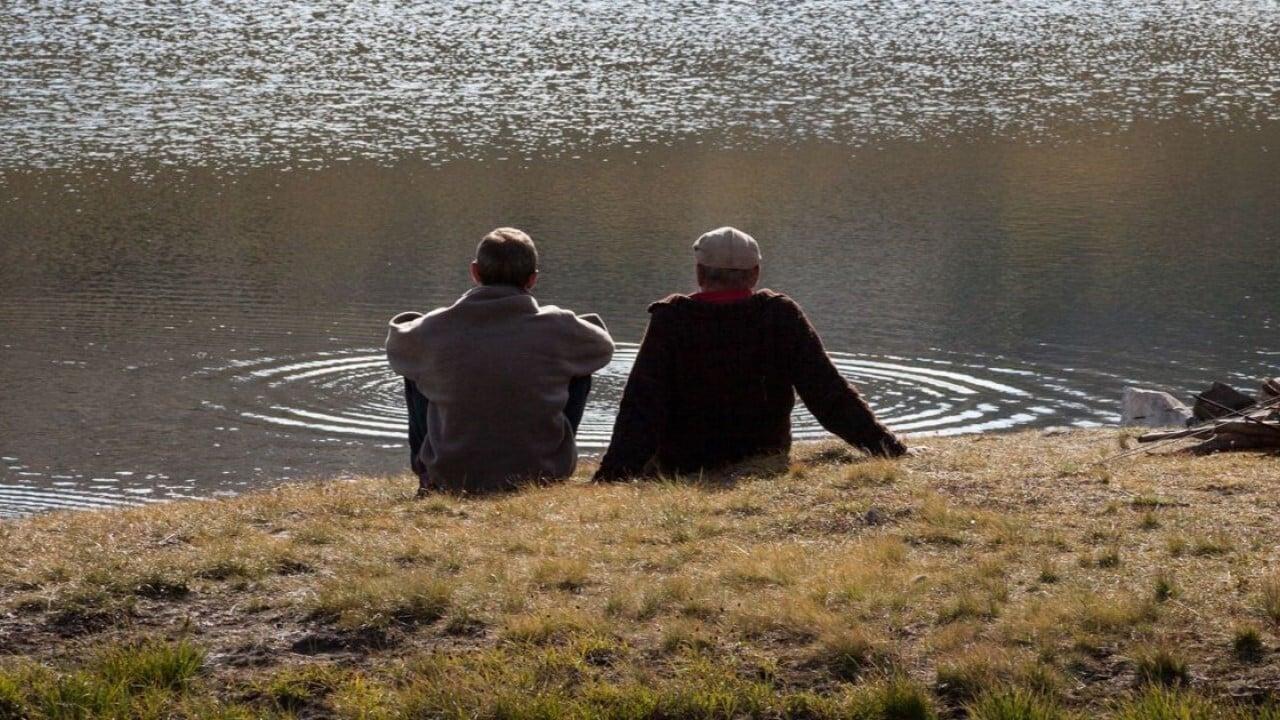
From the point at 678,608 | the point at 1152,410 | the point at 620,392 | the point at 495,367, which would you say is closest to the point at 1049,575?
the point at 678,608

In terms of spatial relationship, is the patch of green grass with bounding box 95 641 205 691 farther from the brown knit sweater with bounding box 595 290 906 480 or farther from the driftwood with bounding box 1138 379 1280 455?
the driftwood with bounding box 1138 379 1280 455

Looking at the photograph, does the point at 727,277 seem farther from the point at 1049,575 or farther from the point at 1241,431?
the point at 1049,575

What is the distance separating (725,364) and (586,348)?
66 cm

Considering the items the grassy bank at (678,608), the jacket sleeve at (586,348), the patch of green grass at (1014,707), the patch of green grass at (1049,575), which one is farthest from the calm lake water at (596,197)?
the patch of green grass at (1014,707)

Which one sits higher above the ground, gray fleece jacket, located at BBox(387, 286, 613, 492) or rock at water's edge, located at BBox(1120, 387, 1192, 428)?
gray fleece jacket, located at BBox(387, 286, 613, 492)

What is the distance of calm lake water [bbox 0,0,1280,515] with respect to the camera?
14.7 metres

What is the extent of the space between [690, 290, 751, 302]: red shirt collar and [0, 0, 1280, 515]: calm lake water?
4.63 m

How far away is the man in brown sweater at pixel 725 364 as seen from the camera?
806cm

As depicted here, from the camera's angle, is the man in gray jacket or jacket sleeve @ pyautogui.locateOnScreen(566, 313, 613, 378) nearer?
the man in gray jacket

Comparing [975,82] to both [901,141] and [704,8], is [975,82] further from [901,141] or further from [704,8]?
[704,8]

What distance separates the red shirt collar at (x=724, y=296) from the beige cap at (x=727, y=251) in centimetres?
12

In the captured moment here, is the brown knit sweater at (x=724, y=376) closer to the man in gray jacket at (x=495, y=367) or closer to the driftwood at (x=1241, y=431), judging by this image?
the man in gray jacket at (x=495, y=367)

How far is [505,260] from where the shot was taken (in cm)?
795

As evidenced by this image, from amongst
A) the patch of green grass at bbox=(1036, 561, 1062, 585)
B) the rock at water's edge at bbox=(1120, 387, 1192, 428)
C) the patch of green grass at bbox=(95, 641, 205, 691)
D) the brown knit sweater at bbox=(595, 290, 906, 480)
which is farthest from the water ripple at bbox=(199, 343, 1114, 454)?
the patch of green grass at bbox=(95, 641, 205, 691)
